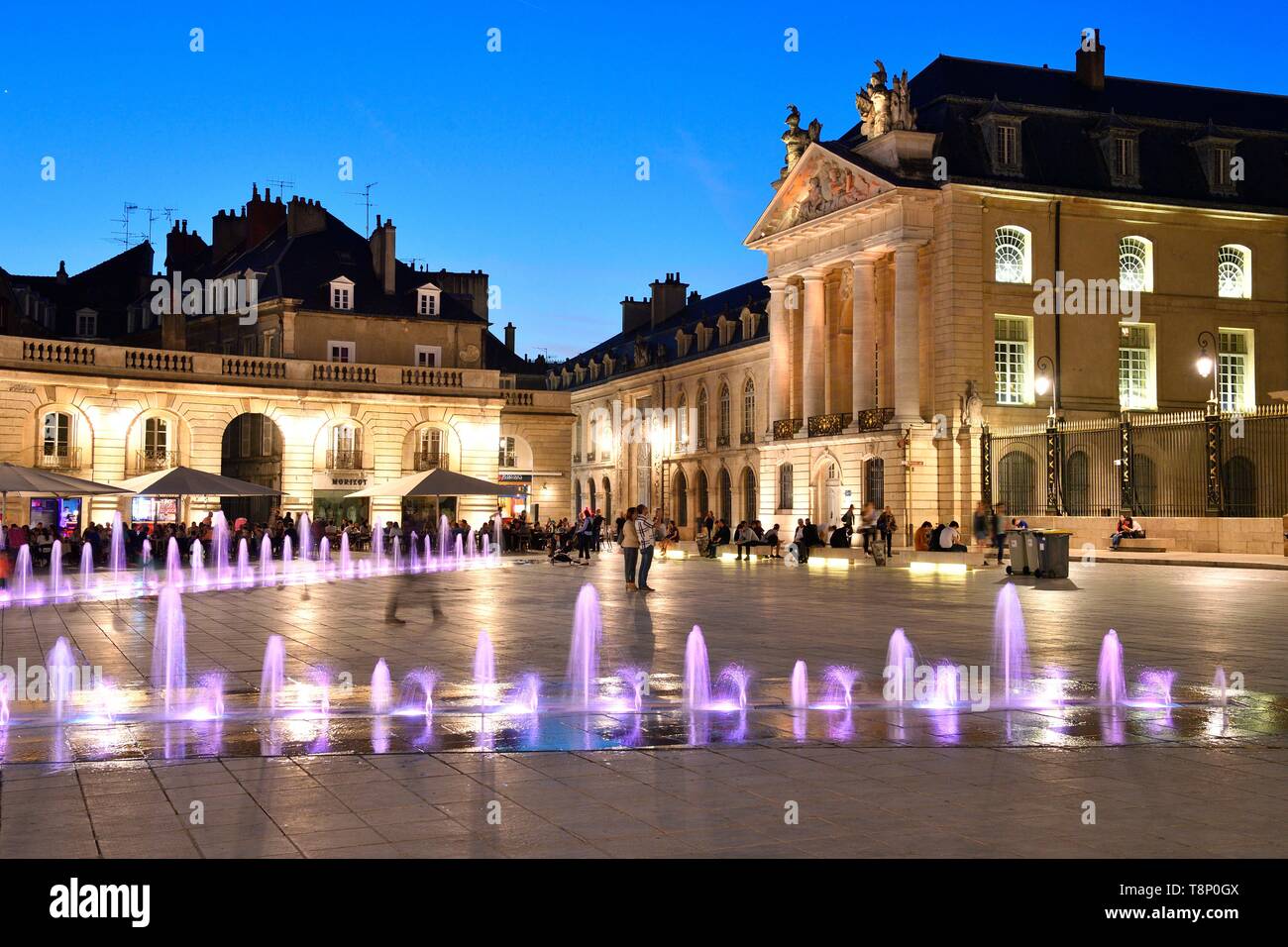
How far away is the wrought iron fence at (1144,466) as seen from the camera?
34531 mm

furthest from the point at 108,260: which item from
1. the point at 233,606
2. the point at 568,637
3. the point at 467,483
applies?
the point at 568,637

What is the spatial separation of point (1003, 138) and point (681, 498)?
2972 centimetres

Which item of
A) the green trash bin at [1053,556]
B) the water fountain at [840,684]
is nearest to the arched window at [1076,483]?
the green trash bin at [1053,556]

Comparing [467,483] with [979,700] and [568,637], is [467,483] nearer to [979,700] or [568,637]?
[568,637]

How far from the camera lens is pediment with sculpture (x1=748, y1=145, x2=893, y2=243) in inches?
1938

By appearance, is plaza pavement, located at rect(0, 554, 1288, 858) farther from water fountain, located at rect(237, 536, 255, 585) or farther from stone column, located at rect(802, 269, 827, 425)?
stone column, located at rect(802, 269, 827, 425)

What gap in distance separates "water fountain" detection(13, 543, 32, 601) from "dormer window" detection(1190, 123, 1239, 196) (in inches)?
1635

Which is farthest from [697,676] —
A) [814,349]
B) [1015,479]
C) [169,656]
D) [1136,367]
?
[814,349]

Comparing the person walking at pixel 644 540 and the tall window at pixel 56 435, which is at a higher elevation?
the tall window at pixel 56 435

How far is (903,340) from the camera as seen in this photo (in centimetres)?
4812

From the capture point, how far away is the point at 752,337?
6388cm

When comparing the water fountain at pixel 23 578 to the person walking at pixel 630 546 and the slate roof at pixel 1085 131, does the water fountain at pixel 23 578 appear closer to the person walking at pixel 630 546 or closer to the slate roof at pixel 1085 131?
the person walking at pixel 630 546

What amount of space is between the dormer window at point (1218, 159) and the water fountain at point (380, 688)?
1817 inches
